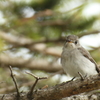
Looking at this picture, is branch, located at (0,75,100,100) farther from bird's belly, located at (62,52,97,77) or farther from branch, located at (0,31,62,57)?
branch, located at (0,31,62,57)

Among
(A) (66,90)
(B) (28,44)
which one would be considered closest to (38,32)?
(B) (28,44)

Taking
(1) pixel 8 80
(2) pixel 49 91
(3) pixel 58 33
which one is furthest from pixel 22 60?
(2) pixel 49 91

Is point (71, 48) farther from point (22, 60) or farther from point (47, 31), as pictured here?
point (22, 60)

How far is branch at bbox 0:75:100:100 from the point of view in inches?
113

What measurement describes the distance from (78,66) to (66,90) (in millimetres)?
967

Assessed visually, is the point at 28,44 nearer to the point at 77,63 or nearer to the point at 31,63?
the point at 31,63

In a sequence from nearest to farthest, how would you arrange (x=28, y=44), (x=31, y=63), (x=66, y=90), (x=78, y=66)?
(x=66, y=90)
(x=78, y=66)
(x=28, y=44)
(x=31, y=63)

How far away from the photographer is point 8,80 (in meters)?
4.76

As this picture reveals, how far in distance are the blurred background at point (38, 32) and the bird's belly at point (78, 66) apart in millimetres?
456

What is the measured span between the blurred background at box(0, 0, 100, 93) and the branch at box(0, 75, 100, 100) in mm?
955

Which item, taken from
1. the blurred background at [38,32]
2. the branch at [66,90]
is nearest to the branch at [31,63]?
the blurred background at [38,32]

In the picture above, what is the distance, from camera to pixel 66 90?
3023 mm

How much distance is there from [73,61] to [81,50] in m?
0.46

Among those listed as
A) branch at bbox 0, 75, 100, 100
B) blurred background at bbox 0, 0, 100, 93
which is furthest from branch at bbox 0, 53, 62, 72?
branch at bbox 0, 75, 100, 100
